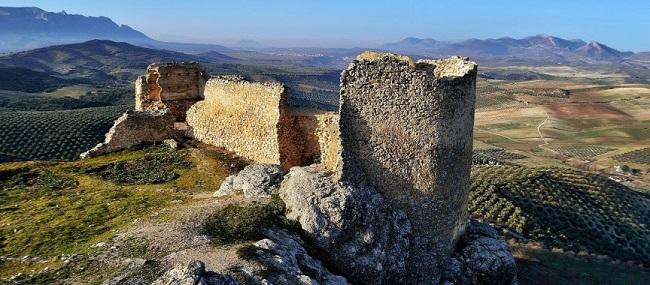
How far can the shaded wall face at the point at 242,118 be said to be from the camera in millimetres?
20969

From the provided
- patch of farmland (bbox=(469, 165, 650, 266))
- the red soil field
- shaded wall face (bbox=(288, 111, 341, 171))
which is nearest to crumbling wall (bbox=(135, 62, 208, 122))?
shaded wall face (bbox=(288, 111, 341, 171))

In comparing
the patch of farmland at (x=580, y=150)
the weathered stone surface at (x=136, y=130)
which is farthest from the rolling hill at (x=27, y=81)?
the weathered stone surface at (x=136, y=130)

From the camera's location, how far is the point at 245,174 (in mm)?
17609

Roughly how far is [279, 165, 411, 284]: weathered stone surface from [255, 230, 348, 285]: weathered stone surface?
82 cm

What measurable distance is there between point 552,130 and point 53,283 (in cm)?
10788

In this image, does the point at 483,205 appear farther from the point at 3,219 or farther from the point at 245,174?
the point at 3,219

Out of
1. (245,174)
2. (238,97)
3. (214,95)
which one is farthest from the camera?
(214,95)

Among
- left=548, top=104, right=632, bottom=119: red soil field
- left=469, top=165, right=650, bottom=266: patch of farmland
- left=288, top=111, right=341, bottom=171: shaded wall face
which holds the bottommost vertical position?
left=548, top=104, right=632, bottom=119: red soil field

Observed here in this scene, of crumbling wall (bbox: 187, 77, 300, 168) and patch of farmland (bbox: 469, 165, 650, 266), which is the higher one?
crumbling wall (bbox: 187, 77, 300, 168)

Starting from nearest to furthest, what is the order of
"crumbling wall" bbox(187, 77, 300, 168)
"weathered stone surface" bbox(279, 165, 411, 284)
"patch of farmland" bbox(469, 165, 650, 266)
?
"weathered stone surface" bbox(279, 165, 411, 284) < "crumbling wall" bbox(187, 77, 300, 168) < "patch of farmland" bbox(469, 165, 650, 266)

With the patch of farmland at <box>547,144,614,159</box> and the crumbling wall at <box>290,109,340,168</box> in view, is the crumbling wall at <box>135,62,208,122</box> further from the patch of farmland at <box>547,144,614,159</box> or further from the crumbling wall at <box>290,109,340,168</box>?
the patch of farmland at <box>547,144,614,159</box>

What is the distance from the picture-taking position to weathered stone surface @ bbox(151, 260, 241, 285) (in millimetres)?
10398

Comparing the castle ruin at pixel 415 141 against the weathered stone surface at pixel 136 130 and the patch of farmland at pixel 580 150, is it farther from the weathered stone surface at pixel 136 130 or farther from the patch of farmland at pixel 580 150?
the patch of farmland at pixel 580 150

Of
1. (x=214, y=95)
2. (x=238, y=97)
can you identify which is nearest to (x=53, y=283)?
(x=238, y=97)
